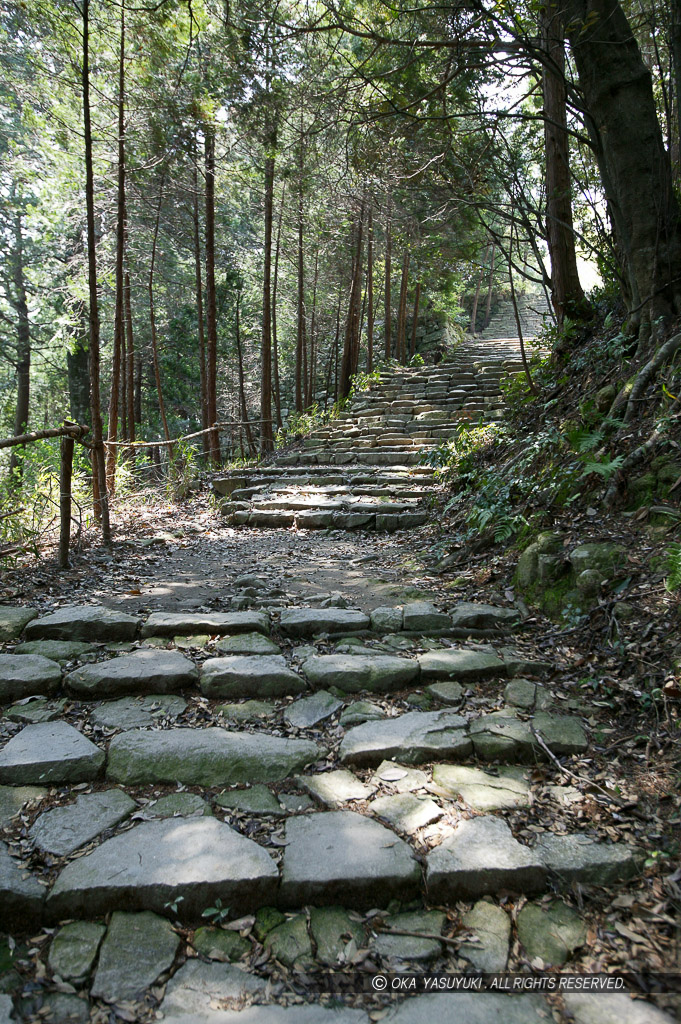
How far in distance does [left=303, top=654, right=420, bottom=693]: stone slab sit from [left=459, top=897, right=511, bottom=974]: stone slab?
124 cm

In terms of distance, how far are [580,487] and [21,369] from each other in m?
15.5

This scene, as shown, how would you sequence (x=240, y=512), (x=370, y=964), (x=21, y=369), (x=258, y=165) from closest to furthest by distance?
(x=370, y=964) → (x=240, y=512) → (x=258, y=165) → (x=21, y=369)

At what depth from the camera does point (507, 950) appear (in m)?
1.54

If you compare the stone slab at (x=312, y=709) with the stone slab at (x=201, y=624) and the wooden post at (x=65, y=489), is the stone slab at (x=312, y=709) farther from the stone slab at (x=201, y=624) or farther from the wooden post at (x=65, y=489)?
the wooden post at (x=65, y=489)

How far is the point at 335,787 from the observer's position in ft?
7.08

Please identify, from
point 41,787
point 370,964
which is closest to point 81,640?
point 41,787

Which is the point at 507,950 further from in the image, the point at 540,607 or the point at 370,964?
the point at 540,607

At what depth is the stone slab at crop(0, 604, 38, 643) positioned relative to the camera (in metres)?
3.23

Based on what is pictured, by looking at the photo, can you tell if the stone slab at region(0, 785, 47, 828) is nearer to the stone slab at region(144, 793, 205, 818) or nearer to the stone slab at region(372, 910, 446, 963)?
the stone slab at region(144, 793, 205, 818)

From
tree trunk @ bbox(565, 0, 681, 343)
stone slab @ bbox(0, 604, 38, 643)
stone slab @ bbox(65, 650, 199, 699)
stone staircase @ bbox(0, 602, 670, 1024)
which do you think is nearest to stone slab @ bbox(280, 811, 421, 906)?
stone staircase @ bbox(0, 602, 670, 1024)

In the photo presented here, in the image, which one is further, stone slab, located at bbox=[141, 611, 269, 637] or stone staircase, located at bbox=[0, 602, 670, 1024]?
stone slab, located at bbox=[141, 611, 269, 637]

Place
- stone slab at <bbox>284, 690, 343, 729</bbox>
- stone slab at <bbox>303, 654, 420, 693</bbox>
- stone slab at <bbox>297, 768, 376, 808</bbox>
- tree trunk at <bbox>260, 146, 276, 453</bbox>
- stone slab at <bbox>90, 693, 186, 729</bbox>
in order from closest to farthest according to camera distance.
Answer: stone slab at <bbox>297, 768, 376, 808</bbox>
stone slab at <bbox>90, 693, 186, 729</bbox>
stone slab at <bbox>284, 690, 343, 729</bbox>
stone slab at <bbox>303, 654, 420, 693</bbox>
tree trunk at <bbox>260, 146, 276, 453</bbox>

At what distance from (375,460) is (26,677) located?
709cm

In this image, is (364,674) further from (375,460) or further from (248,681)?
(375,460)
